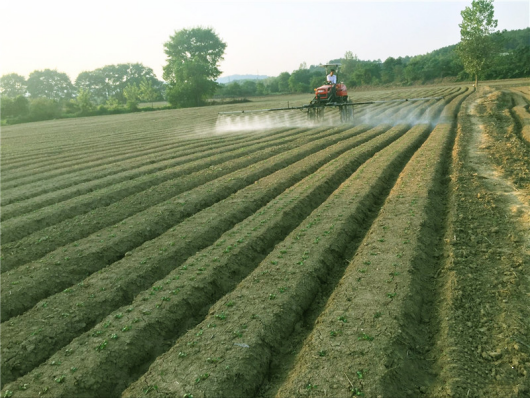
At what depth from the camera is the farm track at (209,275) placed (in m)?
4.49

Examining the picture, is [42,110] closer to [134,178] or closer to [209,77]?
[209,77]

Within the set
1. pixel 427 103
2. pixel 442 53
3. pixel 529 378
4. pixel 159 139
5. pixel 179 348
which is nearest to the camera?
pixel 529 378

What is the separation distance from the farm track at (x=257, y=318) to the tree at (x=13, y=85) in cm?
9552

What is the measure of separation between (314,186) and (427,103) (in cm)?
2285

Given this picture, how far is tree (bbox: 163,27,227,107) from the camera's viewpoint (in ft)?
192

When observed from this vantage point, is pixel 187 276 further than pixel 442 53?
No

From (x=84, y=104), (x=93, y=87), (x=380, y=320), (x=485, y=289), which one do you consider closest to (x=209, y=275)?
(x=380, y=320)

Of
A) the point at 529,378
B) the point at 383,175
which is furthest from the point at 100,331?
the point at 383,175

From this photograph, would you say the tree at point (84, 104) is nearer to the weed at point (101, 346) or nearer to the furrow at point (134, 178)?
the furrow at point (134, 178)

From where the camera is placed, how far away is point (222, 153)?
51.2 feet

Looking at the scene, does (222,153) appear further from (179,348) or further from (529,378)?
(529,378)

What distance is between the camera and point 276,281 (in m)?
5.71

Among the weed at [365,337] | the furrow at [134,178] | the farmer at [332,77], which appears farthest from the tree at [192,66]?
the weed at [365,337]

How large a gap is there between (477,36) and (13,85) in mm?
88173
